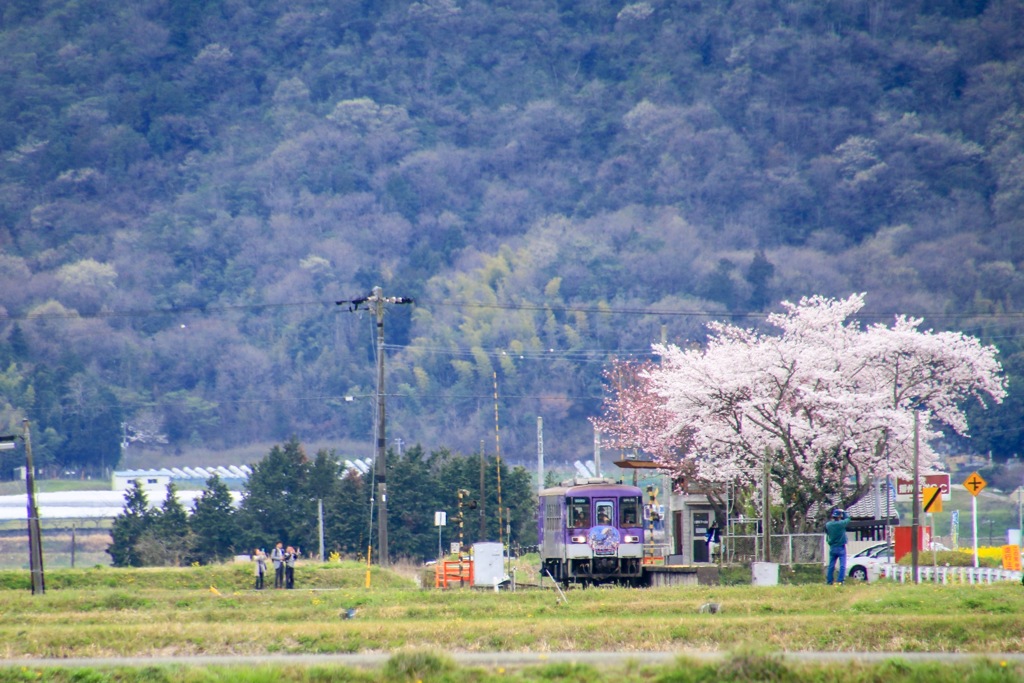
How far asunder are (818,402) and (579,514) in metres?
11.9

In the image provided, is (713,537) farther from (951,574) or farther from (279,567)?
(279,567)

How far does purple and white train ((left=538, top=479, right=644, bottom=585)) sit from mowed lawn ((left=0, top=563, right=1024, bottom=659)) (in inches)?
300

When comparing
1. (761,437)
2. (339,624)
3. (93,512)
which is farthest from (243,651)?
(93,512)

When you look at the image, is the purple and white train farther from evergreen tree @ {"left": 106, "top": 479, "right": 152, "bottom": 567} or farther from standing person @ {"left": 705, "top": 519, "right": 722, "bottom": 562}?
evergreen tree @ {"left": 106, "top": 479, "right": 152, "bottom": 567}

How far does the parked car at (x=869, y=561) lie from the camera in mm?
43188

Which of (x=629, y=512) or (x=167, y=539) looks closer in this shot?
(x=629, y=512)

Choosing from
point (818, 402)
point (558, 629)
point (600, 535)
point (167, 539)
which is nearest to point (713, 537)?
point (818, 402)

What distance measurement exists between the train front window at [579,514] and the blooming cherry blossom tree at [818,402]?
6.98 m

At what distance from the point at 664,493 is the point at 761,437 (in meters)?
6.76

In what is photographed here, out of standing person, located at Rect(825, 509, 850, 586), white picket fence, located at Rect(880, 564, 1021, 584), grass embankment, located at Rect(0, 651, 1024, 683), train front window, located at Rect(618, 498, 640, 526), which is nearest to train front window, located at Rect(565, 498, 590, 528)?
train front window, located at Rect(618, 498, 640, 526)

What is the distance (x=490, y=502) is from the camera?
274 ft

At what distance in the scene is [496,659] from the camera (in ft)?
69.6

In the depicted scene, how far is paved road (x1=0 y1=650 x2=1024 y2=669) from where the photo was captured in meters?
20.0

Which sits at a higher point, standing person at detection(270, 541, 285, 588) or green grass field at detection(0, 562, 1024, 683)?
green grass field at detection(0, 562, 1024, 683)
